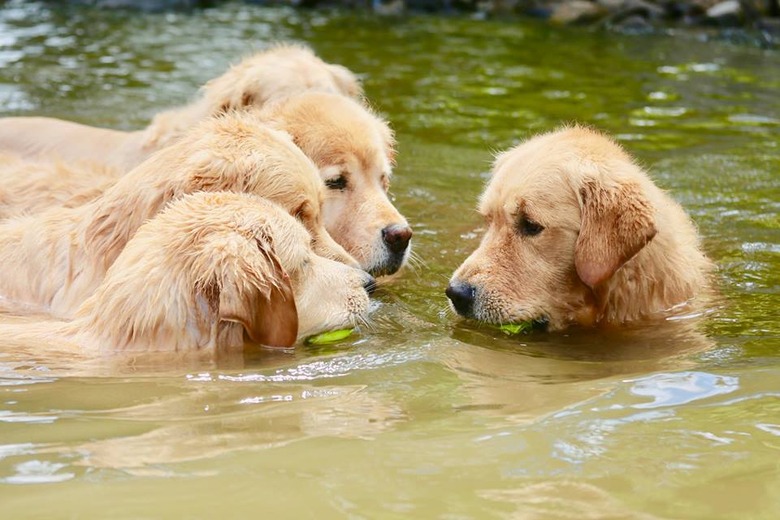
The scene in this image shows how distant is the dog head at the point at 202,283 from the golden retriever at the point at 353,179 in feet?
4.37

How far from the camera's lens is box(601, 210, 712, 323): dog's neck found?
5980mm

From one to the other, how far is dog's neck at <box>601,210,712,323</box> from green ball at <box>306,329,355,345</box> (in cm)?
144

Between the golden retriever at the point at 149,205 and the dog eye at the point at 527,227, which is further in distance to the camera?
the dog eye at the point at 527,227

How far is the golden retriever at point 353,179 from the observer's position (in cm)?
652

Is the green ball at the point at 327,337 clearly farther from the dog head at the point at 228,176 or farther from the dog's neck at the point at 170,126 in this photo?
the dog's neck at the point at 170,126

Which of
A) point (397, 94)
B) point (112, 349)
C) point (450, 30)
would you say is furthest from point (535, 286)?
point (450, 30)

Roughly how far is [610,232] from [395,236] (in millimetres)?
1348

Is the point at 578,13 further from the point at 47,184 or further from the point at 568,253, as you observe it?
the point at 568,253

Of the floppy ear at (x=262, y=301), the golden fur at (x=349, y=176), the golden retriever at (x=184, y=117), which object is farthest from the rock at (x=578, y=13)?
the floppy ear at (x=262, y=301)

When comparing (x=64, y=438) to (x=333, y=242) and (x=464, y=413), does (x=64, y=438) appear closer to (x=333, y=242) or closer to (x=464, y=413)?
(x=464, y=413)

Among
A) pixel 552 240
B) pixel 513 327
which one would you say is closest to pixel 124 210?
pixel 513 327

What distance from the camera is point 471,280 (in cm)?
592

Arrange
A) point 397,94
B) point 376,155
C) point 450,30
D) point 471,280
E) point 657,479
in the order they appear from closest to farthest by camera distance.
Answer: point 657,479 → point 471,280 → point 376,155 → point 397,94 → point 450,30

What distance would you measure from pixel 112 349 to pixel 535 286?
2.23 m
